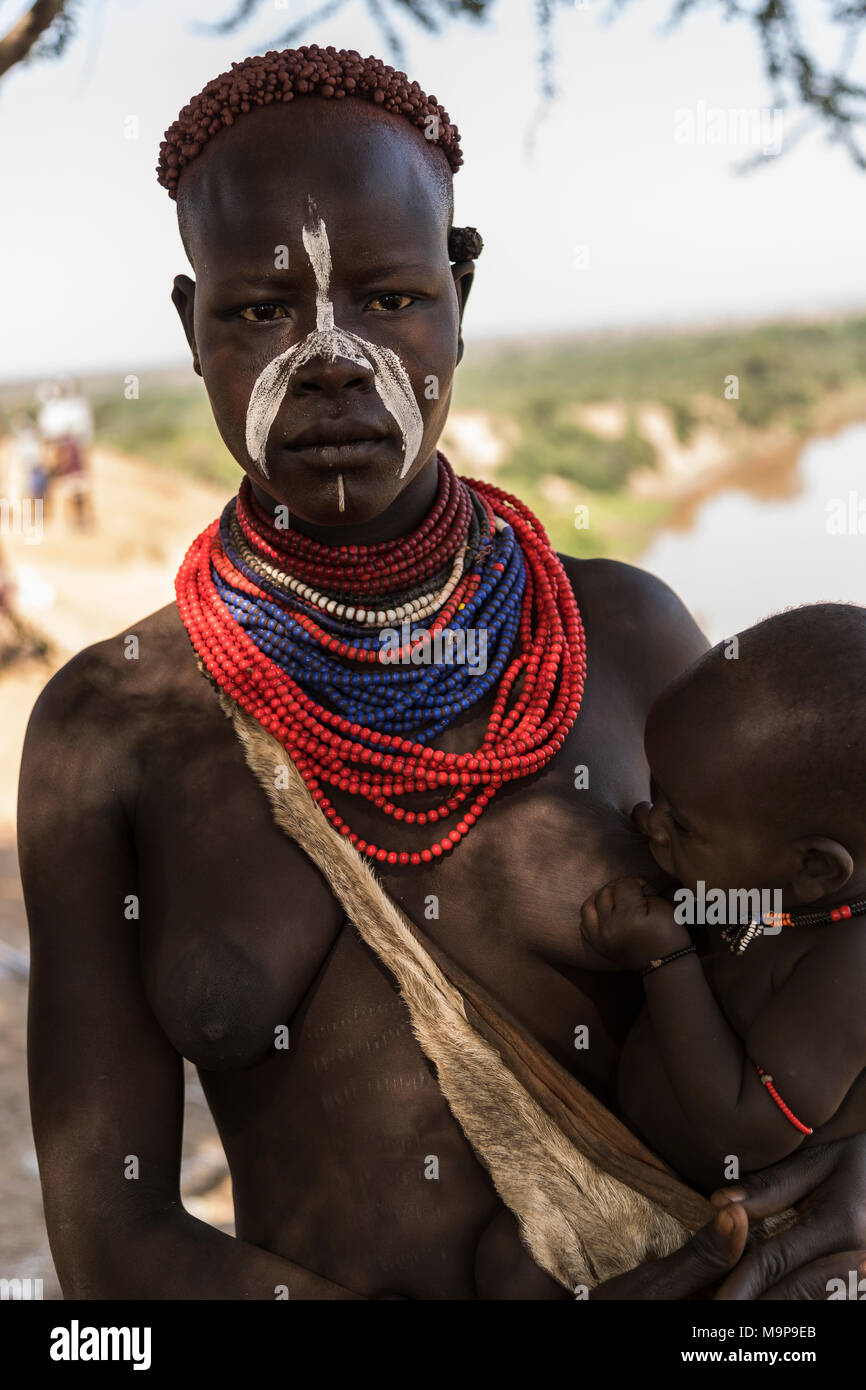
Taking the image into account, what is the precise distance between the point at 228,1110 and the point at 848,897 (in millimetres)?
911

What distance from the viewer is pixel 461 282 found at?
2.03 metres

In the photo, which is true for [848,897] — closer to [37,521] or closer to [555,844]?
[555,844]

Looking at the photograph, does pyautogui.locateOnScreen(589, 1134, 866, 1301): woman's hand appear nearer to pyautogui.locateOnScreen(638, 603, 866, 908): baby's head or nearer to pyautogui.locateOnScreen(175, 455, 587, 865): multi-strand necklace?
pyautogui.locateOnScreen(638, 603, 866, 908): baby's head

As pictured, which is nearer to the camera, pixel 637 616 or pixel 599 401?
pixel 637 616

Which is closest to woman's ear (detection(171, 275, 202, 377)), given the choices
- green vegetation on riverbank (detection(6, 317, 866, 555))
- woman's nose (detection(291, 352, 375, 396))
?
woman's nose (detection(291, 352, 375, 396))

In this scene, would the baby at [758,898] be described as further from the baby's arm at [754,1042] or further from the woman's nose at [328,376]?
the woman's nose at [328,376]

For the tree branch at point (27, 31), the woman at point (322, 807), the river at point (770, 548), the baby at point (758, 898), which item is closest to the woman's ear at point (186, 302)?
the woman at point (322, 807)

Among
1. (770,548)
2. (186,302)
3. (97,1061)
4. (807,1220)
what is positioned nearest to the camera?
(807,1220)

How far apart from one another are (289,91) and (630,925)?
1137mm

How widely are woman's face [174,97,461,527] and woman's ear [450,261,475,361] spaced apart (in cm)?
18

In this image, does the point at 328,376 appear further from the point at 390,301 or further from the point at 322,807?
the point at 322,807

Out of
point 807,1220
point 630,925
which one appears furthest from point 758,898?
point 807,1220

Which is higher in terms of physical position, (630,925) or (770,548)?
(770,548)

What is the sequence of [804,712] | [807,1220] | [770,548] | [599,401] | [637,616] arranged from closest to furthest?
[804,712]
[807,1220]
[637,616]
[770,548]
[599,401]
